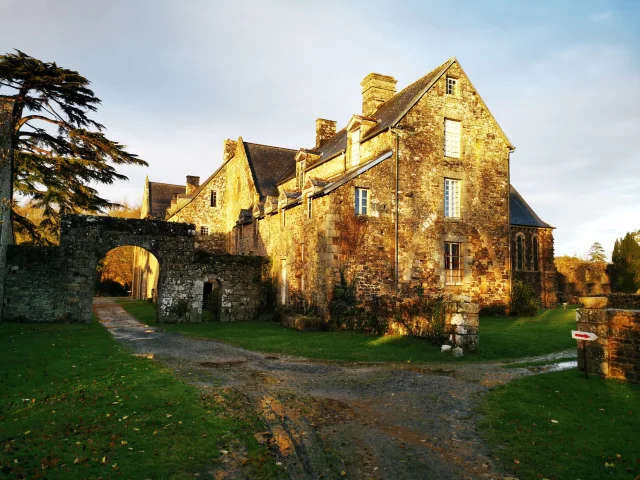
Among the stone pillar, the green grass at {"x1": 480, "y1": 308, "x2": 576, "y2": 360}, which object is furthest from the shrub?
the stone pillar

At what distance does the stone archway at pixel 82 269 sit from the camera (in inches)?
715

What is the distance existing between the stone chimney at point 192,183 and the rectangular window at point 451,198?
1102 inches

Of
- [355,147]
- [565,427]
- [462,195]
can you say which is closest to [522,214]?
[462,195]

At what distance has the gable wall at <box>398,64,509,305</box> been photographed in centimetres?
2025

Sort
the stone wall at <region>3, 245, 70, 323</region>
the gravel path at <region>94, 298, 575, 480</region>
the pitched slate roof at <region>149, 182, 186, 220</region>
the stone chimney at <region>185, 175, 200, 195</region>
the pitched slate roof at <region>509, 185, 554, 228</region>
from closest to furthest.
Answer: the gravel path at <region>94, 298, 575, 480</region> < the stone wall at <region>3, 245, 70, 323</region> < the pitched slate roof at <region>509, 185, 554, 228</region> < the stone chimney at <region>185, 175, 200, 195</region> < the pitched slate roof at <region>149, 182, 186, 220</region>

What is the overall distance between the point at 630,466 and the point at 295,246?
56.5ft

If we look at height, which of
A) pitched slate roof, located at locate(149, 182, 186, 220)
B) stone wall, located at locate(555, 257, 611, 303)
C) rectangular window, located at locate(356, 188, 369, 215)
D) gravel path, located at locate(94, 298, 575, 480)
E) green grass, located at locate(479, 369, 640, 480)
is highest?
pitched slate roof, located at locate(149, 182, 186, 220)

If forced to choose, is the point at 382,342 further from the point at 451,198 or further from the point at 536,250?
the point at 536,250

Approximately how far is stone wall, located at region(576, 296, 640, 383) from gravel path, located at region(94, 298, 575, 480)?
1.69 metres

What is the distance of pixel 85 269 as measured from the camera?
19031mm

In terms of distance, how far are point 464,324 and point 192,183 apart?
122ft

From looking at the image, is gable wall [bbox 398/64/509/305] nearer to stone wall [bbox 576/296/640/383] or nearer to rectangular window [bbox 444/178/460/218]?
rectangular window [bbox 444/178/460/218]

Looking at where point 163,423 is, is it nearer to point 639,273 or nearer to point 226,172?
point 226,172

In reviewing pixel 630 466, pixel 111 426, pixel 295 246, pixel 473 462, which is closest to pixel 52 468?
pixel 111 426
